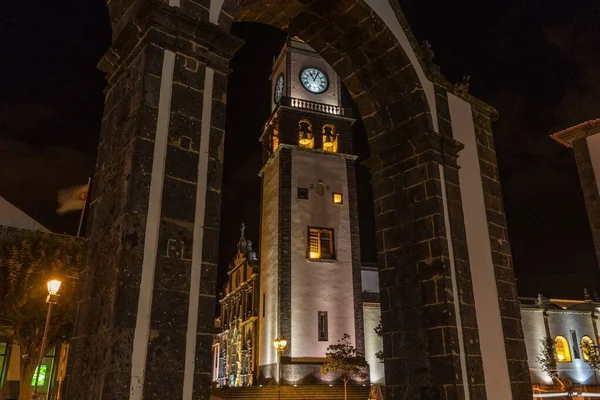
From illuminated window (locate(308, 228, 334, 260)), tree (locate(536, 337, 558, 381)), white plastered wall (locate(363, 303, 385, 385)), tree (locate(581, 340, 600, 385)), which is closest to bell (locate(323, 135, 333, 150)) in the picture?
illuminated window (locate(308, 228, 334, 260))

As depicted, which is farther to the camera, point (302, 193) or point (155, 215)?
point (302, 193)

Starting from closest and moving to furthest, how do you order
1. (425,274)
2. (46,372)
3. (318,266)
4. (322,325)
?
(425,274) < (46,372) < (322,325) < (318,266)

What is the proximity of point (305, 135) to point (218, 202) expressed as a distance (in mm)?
21545

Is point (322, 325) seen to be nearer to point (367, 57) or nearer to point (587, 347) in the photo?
point (367, 57)

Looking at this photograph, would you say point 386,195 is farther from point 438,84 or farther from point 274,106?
point 274,106

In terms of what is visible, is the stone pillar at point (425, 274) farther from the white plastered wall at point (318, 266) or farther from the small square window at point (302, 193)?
the small square window at point (302, 193)

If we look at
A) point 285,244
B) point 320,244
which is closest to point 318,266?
point 320,244

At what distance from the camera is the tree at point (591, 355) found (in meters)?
28.8

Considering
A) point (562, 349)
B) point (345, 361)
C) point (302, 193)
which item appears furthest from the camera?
point (562, 349)

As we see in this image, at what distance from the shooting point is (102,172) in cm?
393

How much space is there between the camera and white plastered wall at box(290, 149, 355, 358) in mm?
20906

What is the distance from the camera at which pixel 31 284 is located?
1241cm

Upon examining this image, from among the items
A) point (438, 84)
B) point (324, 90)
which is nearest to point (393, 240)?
point (438, 84)

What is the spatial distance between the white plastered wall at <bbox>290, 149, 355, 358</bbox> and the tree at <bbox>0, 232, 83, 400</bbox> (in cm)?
1007
